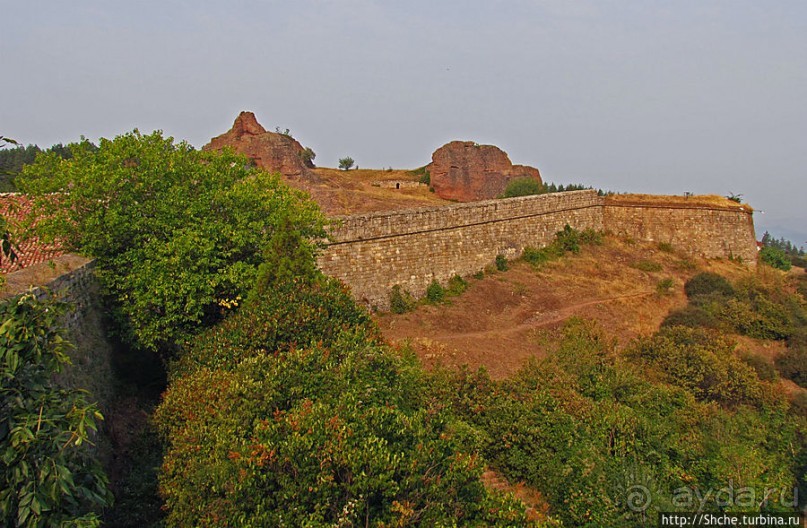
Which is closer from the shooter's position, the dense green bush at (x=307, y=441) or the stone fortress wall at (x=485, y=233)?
the dense green bush at (x=307, y=441)

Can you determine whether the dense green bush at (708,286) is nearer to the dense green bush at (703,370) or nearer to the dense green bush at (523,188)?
the dense green bush at (703,370)

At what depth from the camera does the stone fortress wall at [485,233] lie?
1894 cm

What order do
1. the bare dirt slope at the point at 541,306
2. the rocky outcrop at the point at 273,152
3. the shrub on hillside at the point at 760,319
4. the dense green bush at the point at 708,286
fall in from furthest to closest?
the rocky outcrop at the point at 273,152, the dense green bush at the point at 708,286, the shrub on hillside at the point at 760,319, the bare dirt slope at the point at 541,306

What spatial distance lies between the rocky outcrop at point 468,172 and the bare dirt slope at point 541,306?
11.4 meters

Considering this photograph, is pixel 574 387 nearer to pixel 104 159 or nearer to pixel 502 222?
pixel 502 222

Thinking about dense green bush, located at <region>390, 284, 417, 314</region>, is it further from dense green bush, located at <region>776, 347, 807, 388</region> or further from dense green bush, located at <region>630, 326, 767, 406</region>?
dense green bush, located at <region>776, 347, 807, 388</region>

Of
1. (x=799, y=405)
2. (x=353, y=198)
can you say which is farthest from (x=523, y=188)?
(x=799, y=405)

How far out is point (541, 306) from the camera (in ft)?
67.5

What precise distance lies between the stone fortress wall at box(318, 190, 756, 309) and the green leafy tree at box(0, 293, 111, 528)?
11.0m

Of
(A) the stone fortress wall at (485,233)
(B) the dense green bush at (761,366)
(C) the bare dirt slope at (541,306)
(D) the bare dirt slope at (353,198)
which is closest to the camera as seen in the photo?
(C) the bare dirt slope at (541,306)
